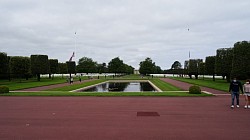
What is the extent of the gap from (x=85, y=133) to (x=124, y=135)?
4.41 feet

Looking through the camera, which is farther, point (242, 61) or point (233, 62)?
point (233, 62)

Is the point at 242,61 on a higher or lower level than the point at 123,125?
higher

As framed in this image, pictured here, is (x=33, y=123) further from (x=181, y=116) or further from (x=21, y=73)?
(x=21, y=73)

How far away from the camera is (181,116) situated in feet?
37.1

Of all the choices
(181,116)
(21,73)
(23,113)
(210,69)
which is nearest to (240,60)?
(210,69)

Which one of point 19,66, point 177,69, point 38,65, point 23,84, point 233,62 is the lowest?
point 23,84

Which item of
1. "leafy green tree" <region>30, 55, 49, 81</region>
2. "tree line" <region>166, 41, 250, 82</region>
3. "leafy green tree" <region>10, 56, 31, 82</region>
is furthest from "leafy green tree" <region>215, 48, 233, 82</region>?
"leafy green tree" <region>10, 56, 31, 82</region>

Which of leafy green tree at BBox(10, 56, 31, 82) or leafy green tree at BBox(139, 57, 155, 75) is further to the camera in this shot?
leafy green tree at BBox(139, 57, 155, 75)

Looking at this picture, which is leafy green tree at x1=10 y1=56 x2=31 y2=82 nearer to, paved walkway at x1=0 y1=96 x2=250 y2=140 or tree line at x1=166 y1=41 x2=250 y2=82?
tree line at x1=166 y1=41 x2=250 y2=82

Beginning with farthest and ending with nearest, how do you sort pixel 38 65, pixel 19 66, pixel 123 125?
pixel 38 65 → pixel 19 66 → pixel 123 125

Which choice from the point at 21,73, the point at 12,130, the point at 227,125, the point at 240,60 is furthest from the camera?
the point at 21,73

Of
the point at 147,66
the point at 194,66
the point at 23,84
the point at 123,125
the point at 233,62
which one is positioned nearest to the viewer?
the point at 123,125

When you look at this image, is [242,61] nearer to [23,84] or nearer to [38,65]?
[23,84]

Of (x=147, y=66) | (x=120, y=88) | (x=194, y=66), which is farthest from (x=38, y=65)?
(x=147, y=66)
